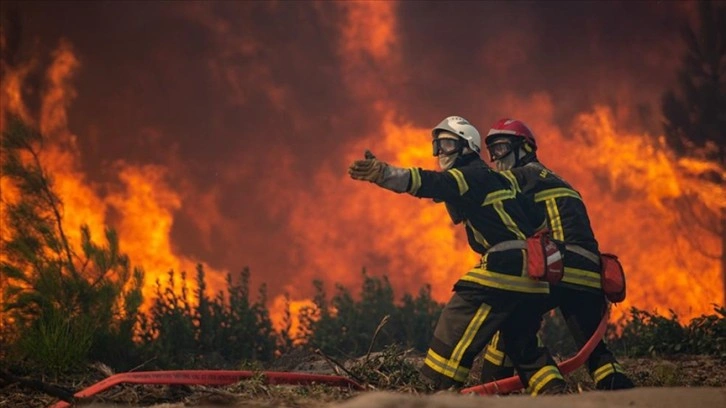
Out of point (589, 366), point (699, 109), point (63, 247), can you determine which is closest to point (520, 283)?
point (589, 366)

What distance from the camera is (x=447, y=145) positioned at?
6566mm

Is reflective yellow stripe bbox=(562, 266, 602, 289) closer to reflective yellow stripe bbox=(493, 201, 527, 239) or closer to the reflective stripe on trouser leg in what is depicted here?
reflective yellow stripe bbox=(493, 201, 527, 239)

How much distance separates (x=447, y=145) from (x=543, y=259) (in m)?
1.18

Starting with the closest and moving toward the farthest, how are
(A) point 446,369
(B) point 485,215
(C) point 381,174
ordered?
(C) point 381,174 → (A) point 446,369 → (B) point 485,215

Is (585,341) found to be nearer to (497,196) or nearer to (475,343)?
(475,343)

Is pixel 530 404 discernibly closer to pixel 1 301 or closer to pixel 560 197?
pixel 560 197

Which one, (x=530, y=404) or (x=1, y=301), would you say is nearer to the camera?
(x=530, y=404)

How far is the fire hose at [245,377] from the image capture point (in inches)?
187

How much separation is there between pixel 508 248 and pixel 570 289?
724 mm

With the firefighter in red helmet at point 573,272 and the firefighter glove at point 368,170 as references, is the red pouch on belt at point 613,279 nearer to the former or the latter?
the firefighter in red helmet at point 573,272

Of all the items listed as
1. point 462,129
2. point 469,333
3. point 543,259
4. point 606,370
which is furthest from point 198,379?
point 606,370

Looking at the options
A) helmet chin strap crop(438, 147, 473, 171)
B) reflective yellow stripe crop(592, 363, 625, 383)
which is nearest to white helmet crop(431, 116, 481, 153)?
helmet chin strap crop(438, 147, 473, 171)

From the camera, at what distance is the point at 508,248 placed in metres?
5.99

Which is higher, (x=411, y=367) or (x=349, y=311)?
(x=349, y=311)
